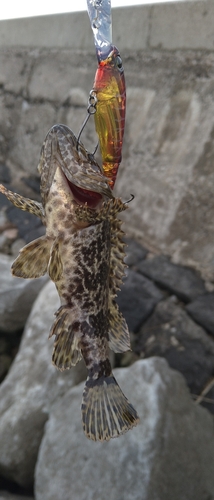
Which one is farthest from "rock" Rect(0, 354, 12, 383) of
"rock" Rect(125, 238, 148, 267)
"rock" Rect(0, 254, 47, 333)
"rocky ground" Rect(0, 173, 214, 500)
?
"rock" Rect(125, 238, 148, 267)

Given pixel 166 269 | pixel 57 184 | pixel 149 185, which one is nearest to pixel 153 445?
pixel 57 184

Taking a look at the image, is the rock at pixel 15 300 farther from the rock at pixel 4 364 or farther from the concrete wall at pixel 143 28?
the concrete wall at pixel 143 28

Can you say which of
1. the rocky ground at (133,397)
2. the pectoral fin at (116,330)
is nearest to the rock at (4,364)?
the rocky ground at (133,397)

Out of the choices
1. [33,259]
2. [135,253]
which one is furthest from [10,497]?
[135,253]

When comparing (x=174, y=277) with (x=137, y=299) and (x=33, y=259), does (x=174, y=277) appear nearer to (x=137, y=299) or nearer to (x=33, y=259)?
(x=137, y=299)

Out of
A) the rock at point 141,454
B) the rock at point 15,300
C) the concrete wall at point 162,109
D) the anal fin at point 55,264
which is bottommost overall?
the rock at point 141,454

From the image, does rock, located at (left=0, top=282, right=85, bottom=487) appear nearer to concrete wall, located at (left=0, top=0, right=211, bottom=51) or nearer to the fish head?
the fish head

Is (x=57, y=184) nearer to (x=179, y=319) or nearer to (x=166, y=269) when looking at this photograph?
(x=179, y=319)
